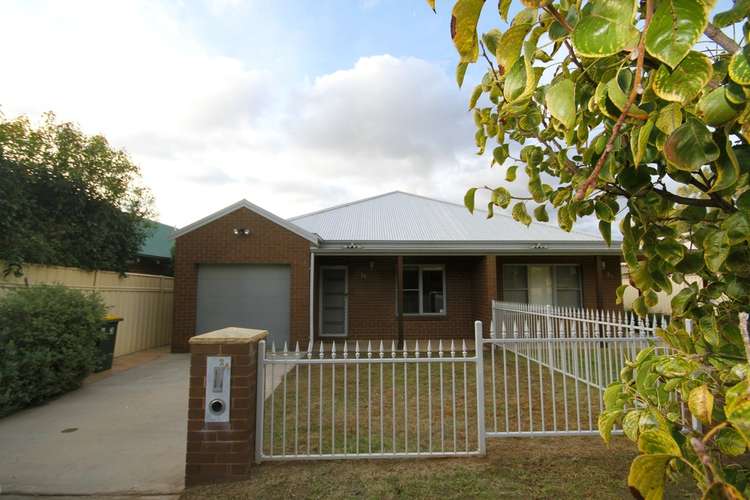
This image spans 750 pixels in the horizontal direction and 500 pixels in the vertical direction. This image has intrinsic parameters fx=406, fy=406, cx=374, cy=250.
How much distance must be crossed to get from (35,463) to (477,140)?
5.04m

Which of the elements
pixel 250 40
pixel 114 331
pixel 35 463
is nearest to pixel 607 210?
pixel 35 463

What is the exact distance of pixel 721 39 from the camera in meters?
1.16

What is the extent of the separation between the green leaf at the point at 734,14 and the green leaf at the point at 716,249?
0.58m

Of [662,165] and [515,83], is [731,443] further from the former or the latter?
[515,83]

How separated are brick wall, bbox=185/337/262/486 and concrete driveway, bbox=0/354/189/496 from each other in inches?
12.2

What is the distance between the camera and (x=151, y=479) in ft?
12.0

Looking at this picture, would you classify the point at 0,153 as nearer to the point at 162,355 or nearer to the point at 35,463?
the point at 162,355

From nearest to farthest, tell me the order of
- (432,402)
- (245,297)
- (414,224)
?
1. (432,402)
2. (245,297)
3. (414,224)

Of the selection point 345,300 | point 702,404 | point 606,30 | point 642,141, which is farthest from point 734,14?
point 345,300

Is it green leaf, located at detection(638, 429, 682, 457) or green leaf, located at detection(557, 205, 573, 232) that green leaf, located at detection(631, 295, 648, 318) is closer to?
green leaf, located at detection(557, 205, 573, 232)

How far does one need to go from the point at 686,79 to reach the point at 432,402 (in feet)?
19.5

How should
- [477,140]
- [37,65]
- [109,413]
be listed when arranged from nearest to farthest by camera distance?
[477,140] < [109,413] < [37,65]

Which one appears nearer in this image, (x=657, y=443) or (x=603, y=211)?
(x=657, y=443)

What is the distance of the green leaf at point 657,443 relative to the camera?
921mm
